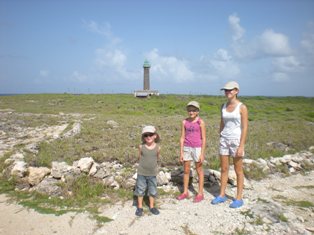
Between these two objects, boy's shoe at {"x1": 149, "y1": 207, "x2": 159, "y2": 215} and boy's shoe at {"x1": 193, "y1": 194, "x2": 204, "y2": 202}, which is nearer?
boy's shoe at {"x1": 149, "y1": 207, "x2": 159, "y2": 215}

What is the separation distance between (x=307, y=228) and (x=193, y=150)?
258 centimetres

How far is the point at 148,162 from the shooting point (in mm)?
5570

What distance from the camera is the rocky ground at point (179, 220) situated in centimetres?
482

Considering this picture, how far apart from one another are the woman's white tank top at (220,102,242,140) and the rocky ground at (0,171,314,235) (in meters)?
1.56

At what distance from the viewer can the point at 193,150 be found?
5.97m

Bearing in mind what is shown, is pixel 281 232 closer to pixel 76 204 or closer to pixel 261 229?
pixel 261 229

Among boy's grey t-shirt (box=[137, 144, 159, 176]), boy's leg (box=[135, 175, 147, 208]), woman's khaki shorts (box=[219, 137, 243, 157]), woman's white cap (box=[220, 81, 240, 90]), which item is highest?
woman's white cap (box=[220, 81, 240, 90])

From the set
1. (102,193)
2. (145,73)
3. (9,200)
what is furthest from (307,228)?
(145,73)

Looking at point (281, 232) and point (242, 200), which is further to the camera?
point (242, 200)

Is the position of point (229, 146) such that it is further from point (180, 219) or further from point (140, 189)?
point (140, 189)

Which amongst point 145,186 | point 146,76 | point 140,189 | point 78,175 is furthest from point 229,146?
point 146,76

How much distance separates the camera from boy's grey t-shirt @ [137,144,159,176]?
5.57m

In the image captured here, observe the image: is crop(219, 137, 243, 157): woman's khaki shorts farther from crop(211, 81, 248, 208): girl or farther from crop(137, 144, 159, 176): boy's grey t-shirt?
crop(137, 144, 159, 176): boy's grey t-shirt

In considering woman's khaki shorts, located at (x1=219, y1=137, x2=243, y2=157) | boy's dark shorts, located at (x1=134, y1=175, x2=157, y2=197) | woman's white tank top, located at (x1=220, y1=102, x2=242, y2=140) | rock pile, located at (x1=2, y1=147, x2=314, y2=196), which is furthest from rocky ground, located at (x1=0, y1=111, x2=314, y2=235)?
woman's white tank top, located at (x1=220, y1=102, x2=242, y2=140)
